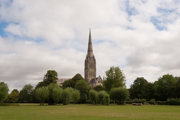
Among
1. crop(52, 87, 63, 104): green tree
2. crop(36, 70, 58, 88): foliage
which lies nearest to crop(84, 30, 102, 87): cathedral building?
crop(36, 70, 58, 88): foliage

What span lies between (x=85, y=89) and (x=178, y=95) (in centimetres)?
3494

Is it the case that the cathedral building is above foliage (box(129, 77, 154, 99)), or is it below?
above

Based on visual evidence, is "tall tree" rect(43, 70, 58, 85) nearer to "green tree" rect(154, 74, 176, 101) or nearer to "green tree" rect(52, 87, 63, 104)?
"green tree" rect(52, 87, 63, 104)

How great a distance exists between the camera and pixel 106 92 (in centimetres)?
6900

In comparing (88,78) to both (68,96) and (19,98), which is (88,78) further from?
(68,96)

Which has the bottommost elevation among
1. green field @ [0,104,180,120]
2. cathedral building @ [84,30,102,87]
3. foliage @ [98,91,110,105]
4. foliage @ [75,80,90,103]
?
green field @ [0,104,180,120]

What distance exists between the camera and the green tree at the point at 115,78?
8006 centimetres

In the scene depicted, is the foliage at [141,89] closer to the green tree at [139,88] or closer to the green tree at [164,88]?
the green tree at [139,88]

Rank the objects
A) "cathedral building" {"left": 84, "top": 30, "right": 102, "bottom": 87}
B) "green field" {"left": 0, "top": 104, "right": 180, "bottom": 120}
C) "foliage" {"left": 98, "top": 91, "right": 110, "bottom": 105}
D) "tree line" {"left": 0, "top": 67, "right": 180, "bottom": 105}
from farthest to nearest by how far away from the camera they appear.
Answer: "cathedral building" {"left": 84, "top": 30, "right": 102, "bottom": 87} → "foliage" {"left": 98, "top": 91, "right": 110, "bottom": 105} → "tree line" {"left": 0, "top": 67, "right": 180, "bottom": 105} → "green field" {"left": 0, "top": 104, "right": 180, "bottom": 120}

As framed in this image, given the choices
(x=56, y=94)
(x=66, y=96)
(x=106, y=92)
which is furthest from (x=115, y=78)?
(x=56, y=94)

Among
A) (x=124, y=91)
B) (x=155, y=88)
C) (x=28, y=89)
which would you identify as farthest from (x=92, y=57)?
(x=124, y=91)

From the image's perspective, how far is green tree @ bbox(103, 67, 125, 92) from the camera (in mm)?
80062

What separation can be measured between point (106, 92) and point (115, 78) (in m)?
12.8

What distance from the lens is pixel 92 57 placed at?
15925 centimetres
